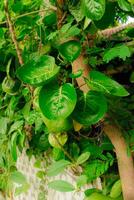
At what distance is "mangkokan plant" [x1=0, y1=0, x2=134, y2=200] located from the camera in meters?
0.62

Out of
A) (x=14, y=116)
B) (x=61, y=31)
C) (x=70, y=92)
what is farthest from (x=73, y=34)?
(x=14, y=116)

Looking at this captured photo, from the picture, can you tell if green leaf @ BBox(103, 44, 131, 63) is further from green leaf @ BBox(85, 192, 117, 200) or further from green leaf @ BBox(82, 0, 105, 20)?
green leaf @ BBox(85, 192, 117, 200)

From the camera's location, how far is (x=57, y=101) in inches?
23.3

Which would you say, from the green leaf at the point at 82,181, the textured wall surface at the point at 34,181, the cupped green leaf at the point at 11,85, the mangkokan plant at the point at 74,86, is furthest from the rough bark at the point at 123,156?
the textured wall surface at the point at 34,181

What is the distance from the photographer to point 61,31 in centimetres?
72

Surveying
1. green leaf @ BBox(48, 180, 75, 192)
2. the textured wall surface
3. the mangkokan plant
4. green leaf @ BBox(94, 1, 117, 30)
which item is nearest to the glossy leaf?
the mangkokan plant

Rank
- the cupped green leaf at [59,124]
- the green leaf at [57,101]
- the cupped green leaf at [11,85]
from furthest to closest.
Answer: the cupped green leaf at [11,85] < the cupped green leaf at [59,124] < the green leaf at [57,101]

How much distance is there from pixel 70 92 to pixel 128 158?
26cm

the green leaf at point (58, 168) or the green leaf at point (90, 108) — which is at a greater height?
the green leaf at point (90, 108)

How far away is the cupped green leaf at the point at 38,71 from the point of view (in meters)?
0.60

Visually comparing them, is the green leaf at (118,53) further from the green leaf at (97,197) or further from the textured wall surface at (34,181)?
the textured wall surface at (34,181)

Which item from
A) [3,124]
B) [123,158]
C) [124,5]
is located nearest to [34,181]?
[3,124]

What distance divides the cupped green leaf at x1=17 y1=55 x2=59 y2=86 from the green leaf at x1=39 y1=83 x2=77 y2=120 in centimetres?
2

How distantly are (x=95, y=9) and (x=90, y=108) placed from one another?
0.18 meters
